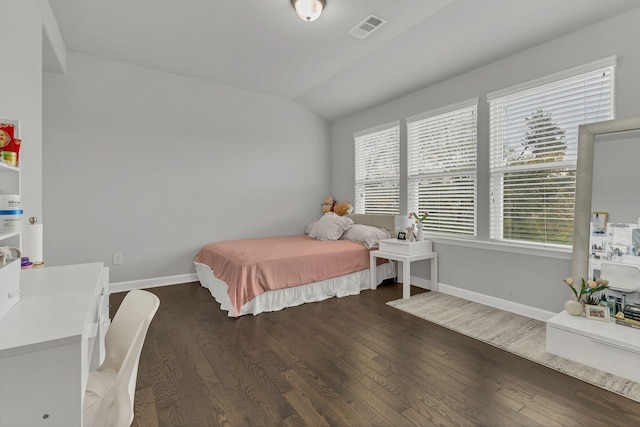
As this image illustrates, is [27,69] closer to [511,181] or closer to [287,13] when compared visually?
[287,13]

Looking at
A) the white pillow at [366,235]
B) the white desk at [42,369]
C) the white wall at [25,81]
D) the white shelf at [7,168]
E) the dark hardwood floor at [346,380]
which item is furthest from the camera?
the white pillow at [366,235]

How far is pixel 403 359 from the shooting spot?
2.22 metres

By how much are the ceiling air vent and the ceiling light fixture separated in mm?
490

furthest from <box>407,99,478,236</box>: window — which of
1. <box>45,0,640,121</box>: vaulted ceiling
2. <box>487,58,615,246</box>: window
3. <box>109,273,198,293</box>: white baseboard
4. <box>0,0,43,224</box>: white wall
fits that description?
<box>0,0,43,224</box>: white wall

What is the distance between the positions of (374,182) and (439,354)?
294 centimetres

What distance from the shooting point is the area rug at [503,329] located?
1945 millimetres

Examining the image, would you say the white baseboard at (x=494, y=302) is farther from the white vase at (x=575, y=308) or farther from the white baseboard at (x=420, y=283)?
the white vase at (x=575, y=308)

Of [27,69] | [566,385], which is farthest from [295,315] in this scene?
[27,69]

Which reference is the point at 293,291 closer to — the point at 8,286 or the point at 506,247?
the point at 506,247

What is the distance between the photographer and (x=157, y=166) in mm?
4066

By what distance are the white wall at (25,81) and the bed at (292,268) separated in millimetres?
1660

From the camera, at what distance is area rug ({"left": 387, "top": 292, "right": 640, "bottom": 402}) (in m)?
1.94

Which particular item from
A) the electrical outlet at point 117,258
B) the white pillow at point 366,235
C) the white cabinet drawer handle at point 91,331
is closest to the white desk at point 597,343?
the white pillow at point 366,235

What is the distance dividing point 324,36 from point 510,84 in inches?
76.6
